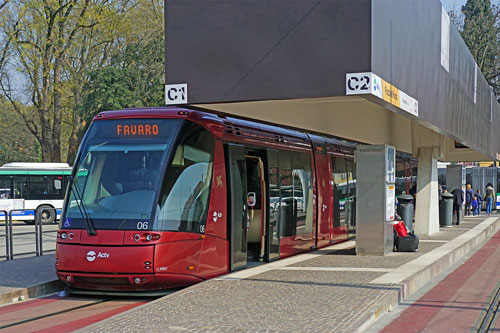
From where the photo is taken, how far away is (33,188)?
36.0m

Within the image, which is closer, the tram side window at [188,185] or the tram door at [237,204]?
the tram side window at [188,185]

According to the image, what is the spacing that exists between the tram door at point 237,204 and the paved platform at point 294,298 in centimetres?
36

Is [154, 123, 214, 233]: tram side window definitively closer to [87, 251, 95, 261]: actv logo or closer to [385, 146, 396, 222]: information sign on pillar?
[87, 251, 95, 261]: actv logo

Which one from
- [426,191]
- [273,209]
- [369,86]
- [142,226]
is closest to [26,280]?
[142,226]

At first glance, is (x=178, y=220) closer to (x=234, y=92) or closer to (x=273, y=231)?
(x=234, y=92)

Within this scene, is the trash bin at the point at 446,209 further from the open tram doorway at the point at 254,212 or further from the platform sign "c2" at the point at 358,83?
the platform sign "c2" at the point at 358,83

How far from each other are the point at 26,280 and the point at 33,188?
2407 cm

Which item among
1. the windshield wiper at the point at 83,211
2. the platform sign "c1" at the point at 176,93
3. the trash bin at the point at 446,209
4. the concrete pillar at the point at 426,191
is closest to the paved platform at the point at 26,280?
the windshield wiper at the point at 83,211

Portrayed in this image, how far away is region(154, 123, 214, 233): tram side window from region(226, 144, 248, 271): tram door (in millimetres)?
754

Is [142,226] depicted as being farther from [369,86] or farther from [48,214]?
[48,214]

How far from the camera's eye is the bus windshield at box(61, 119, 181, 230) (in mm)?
11352

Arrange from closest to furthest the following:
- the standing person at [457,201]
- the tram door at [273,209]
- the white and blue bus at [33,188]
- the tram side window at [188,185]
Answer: the tram side window at [188,185] < the tram door at [273,209] < the standing person at [457,201] < the white and blue bus at [33,188]

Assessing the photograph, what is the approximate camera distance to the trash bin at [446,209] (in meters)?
28.5

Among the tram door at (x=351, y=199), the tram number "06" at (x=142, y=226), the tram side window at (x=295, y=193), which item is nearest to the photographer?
the tram number "06" at (x=142, y=226)
